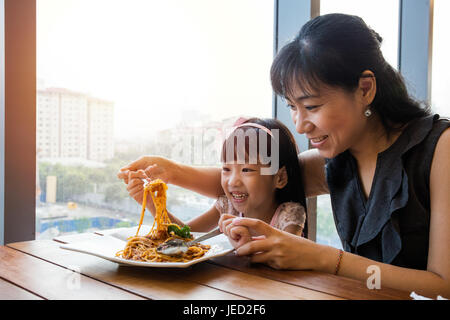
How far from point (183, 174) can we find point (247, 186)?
332 mm

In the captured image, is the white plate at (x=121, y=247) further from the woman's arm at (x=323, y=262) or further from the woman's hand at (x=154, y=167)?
the woman's hand at (x=154, y=167)

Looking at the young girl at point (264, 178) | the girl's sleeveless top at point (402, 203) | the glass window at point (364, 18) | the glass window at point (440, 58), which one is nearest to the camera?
the girl's sleeveless top at point (402, 203)

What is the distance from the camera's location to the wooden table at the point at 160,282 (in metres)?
0.85

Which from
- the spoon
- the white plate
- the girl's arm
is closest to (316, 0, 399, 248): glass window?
the girl's arm

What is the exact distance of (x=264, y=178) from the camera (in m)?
1.71

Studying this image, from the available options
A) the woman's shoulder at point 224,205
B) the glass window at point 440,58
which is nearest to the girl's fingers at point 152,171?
the woman's shoulder at point 224,205

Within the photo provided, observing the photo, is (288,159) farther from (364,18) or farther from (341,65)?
(364,18)

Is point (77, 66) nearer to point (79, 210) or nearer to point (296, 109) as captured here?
point (79, 210)

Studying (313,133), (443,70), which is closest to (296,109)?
(313,133)

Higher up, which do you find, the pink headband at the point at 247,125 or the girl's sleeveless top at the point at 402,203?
the pink headband at the point at 247,125

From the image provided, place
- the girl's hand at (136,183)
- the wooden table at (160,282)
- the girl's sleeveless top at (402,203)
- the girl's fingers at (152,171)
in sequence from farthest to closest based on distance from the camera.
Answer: the girl's fingers at (152,171), the girl's hand at (136,183), the girl's sleeveless top at (402,203), the wooden table at (160,282)

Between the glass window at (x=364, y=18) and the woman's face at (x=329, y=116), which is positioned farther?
the glass window at (x=364, y=18)

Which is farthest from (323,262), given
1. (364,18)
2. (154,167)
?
(364,18)

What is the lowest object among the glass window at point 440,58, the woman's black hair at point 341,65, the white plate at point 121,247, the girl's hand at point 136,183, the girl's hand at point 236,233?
the white plate at point 121,247
